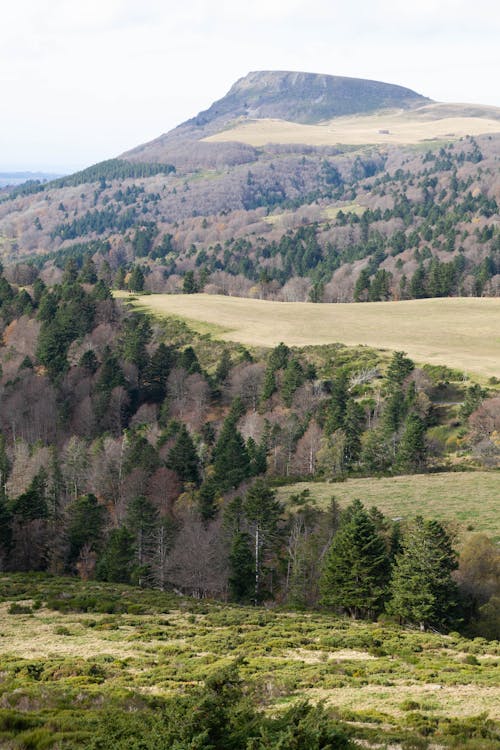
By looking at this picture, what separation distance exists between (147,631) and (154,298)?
418 feet

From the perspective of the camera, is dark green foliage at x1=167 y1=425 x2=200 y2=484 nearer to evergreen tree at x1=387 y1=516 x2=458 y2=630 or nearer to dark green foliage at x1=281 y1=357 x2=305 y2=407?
dark green foliage at x1=281 y1=357 x2=305 y2=407

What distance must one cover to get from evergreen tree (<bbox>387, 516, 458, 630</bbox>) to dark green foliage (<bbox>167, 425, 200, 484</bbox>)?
36260 millimetres

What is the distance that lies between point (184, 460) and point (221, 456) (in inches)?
181

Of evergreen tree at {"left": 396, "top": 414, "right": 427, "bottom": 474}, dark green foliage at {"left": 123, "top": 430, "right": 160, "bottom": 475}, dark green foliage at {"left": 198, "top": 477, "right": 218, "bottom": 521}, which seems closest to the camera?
dark green foliage at {"left": 198, "top": 477, "right": 218, "bottom": 521}

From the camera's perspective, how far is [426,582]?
40531 millimetres

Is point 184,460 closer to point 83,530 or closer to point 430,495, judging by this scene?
point 83,530

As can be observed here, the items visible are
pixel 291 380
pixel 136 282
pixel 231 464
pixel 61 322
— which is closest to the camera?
pixel 231 464

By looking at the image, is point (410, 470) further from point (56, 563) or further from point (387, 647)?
point (387, 647)

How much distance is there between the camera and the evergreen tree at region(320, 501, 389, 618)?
143ft

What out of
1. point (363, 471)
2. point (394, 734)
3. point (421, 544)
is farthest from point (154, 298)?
point (394, 734)

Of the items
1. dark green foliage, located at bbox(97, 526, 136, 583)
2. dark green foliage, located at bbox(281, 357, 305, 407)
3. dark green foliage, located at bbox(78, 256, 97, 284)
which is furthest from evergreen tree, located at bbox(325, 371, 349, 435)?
dark green foliage, located at bbox(78, 256, 97, 284)

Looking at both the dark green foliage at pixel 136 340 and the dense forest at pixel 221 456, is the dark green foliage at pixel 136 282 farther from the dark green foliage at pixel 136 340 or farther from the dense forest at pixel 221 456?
the dark green foliage at pixel 136 340

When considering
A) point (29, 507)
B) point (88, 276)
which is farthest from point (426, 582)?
point (88, 276)

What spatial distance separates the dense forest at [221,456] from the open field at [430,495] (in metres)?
2.86
